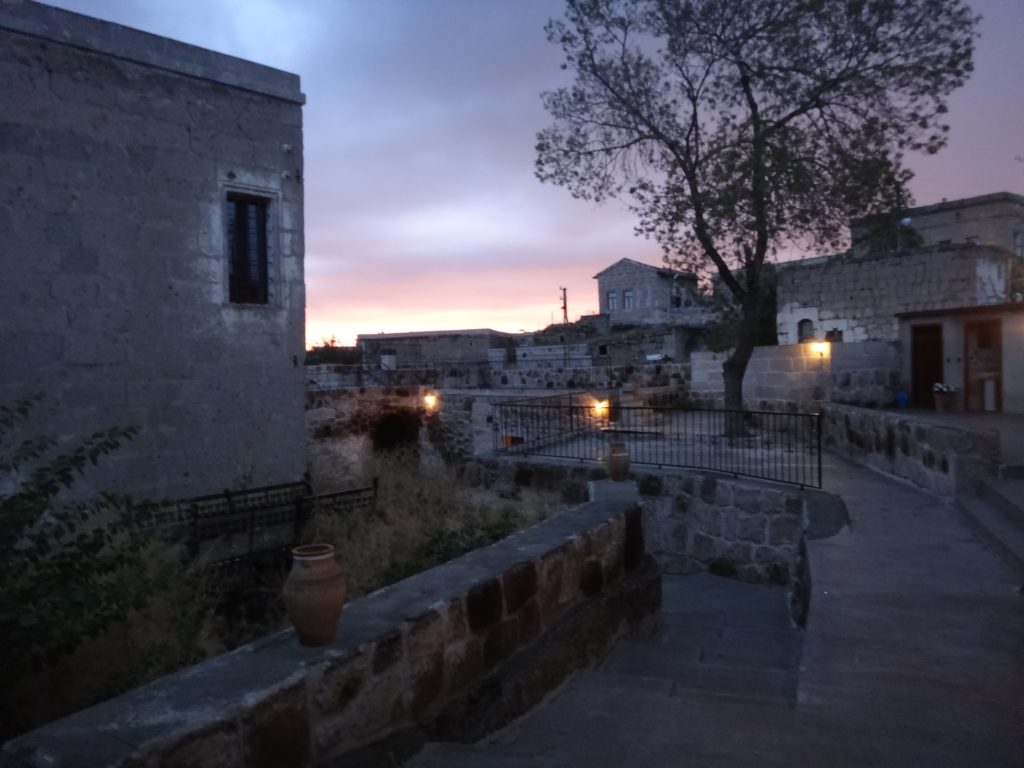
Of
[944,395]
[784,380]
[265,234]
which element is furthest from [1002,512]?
[265,234]

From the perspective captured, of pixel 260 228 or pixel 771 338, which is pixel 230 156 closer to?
pixel 260 228

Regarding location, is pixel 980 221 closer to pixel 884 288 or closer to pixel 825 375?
pixel 884 288

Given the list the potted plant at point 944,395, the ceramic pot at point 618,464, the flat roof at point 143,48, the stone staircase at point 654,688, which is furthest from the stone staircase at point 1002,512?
the flat roof at point 143,48

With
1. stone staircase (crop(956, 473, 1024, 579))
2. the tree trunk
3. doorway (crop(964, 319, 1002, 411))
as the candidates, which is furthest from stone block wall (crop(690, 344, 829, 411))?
stone staircase (crop(956, 473, 1024, 579))

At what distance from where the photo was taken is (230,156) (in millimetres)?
9953

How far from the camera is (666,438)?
13633 mm

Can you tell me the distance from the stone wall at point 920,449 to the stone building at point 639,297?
3005 centimetres

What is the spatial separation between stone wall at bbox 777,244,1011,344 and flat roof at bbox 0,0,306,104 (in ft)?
52.4

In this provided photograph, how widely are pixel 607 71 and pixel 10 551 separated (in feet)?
38.4

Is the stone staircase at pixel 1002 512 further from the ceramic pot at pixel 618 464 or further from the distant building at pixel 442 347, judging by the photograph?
the distant building at pixel 442 347

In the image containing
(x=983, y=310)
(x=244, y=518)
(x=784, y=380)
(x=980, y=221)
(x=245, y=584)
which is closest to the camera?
(x=245, y=584)

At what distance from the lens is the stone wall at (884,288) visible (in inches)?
854

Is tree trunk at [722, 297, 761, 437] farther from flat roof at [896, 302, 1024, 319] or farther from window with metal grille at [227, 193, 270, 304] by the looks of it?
window with metal grille at [227, 193, 270, 304]

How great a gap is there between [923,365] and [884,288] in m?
10.1
